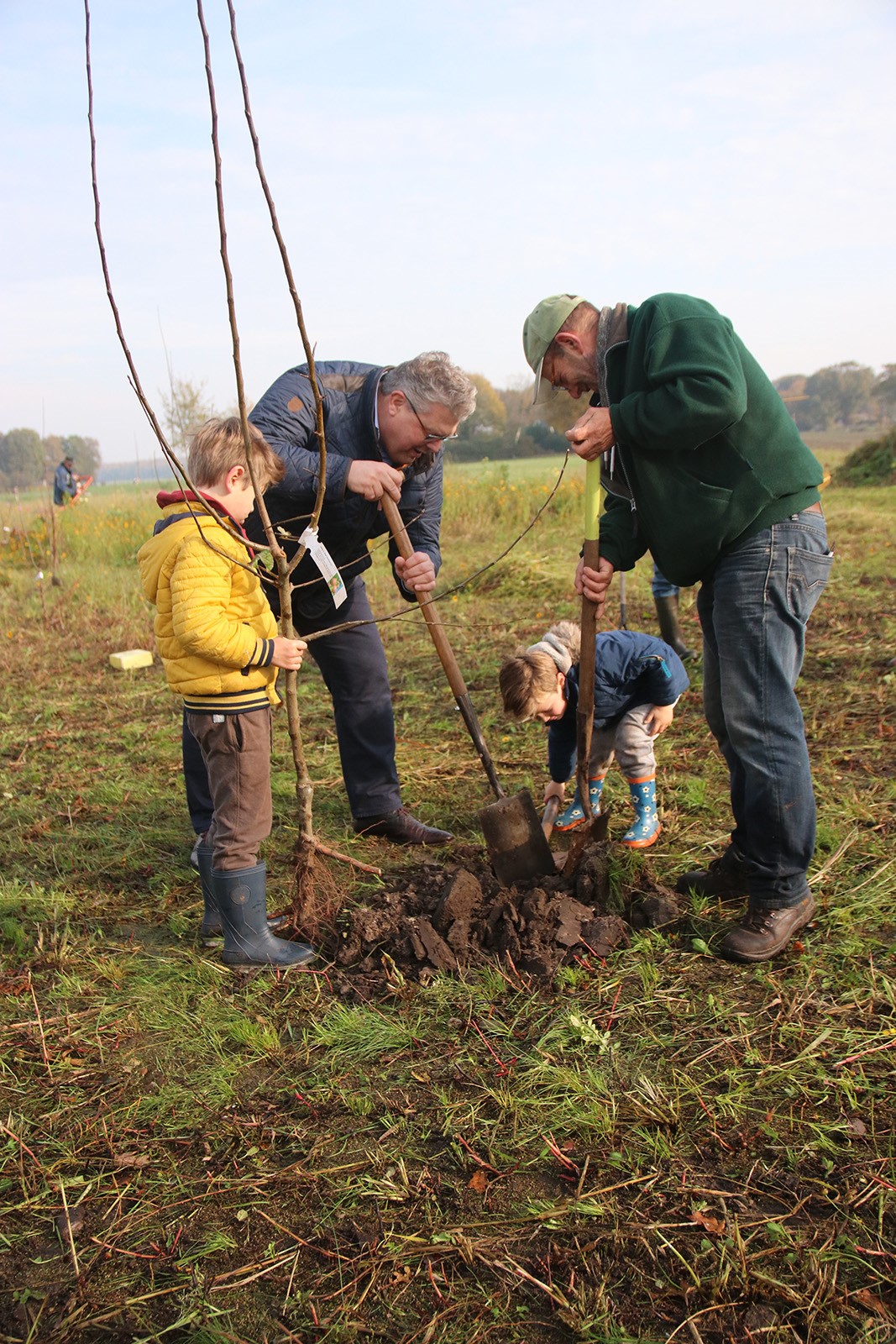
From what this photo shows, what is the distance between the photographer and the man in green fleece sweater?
99.5 inches

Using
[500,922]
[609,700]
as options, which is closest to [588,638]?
[609,700]

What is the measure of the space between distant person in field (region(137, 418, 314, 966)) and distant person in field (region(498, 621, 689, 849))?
103cm

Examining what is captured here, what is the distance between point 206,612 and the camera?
276cm

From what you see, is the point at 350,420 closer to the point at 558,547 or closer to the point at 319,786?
the point at 319,786

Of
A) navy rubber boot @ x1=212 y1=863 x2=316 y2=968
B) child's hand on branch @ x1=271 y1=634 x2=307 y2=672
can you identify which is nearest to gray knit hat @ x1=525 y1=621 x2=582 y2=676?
child's hand on branch @ x1=271 y1=634 x2=307 y2=672

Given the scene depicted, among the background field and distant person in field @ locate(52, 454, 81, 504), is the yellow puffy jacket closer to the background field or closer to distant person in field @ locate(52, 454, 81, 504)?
the background field

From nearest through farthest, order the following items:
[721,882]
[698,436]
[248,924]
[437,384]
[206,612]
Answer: [698,436] < [206,612] < [248,924] < [721,882] < [437,384]

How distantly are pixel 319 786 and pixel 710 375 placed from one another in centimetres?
299

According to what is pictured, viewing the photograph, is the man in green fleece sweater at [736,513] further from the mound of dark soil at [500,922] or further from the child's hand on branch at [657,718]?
the child's hand on branch at [657,718]

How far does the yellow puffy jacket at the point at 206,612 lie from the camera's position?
276 cm

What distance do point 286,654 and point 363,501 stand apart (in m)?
1.02

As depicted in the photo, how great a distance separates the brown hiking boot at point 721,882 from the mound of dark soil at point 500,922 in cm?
13

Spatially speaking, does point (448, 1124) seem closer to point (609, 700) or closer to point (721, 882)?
point (721, 882)

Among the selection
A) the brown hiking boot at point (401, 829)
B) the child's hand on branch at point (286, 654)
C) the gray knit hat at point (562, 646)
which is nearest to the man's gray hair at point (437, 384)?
the gray knit hat at point (562, 646)
